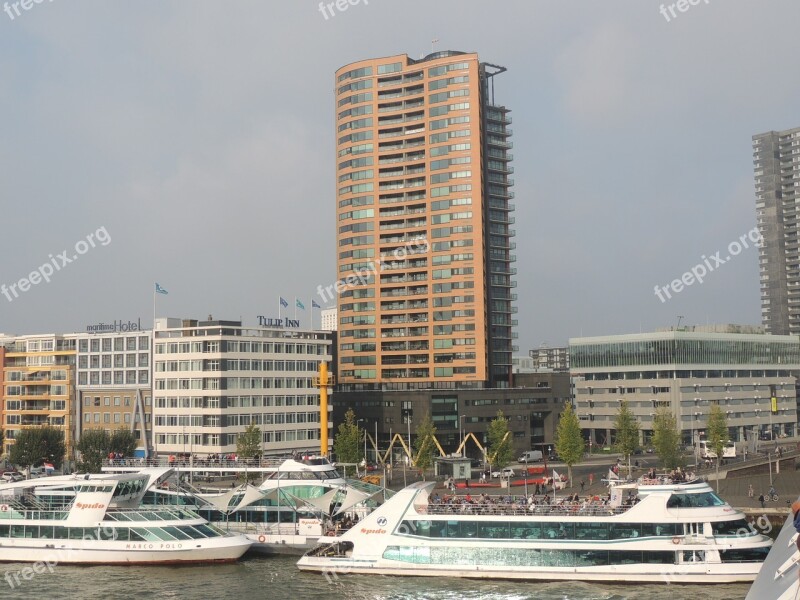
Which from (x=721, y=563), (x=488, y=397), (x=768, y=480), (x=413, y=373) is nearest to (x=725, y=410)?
(x=488, y=397)

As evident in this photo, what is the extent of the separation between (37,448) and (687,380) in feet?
339

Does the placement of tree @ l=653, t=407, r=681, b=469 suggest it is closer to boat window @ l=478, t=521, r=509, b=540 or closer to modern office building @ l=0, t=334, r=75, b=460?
boat window @ l=478, t=521, r=509, b=540

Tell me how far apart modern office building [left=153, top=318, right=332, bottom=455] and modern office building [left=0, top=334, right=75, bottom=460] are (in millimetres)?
18763

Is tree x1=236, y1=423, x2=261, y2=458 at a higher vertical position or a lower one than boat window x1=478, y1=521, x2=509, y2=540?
higher

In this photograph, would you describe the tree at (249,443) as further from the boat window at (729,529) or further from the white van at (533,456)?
the boat window at (729,529)

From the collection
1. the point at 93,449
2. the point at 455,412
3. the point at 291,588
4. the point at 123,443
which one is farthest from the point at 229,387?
the point at 291,588

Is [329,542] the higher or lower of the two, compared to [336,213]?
lower

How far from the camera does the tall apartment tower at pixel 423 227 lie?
133625 millimetres

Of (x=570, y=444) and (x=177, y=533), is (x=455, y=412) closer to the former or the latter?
(x=570, y=444)

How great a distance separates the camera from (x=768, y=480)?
278ft

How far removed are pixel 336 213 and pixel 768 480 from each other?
8410 cm

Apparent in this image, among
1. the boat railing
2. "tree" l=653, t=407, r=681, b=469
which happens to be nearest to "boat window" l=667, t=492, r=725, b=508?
the boat railing

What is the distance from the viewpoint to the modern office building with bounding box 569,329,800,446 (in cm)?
14475

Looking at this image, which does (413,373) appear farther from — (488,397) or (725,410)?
(725,410)
